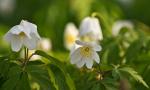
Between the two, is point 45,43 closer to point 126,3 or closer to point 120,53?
point 120,53

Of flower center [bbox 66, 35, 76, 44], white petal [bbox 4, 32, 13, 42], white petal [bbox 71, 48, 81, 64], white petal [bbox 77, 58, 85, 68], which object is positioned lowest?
flower center [bbox 66, 35, 76, 44]

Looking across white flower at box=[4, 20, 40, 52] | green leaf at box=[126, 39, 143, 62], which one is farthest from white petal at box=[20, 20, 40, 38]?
green leaf at box=[126, 39, 143, 62]

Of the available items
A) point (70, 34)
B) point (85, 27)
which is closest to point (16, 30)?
point (85, 27)

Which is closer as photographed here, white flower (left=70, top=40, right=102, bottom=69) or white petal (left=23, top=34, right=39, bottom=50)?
white petal (left=23, top=34, right=39, bottom=50)

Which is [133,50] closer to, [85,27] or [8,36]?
[85,27]

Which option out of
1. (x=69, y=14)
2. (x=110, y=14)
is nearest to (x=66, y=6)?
(x=69, y=14)

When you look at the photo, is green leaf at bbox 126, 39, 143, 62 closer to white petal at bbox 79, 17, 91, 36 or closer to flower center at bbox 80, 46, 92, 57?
flower center at bbox 80, 46, 92, 57

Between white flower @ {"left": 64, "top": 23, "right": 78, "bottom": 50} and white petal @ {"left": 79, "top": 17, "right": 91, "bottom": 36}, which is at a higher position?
white petal @ {"left": 79, "top": 17, "right": 91, "bottom": 36}
